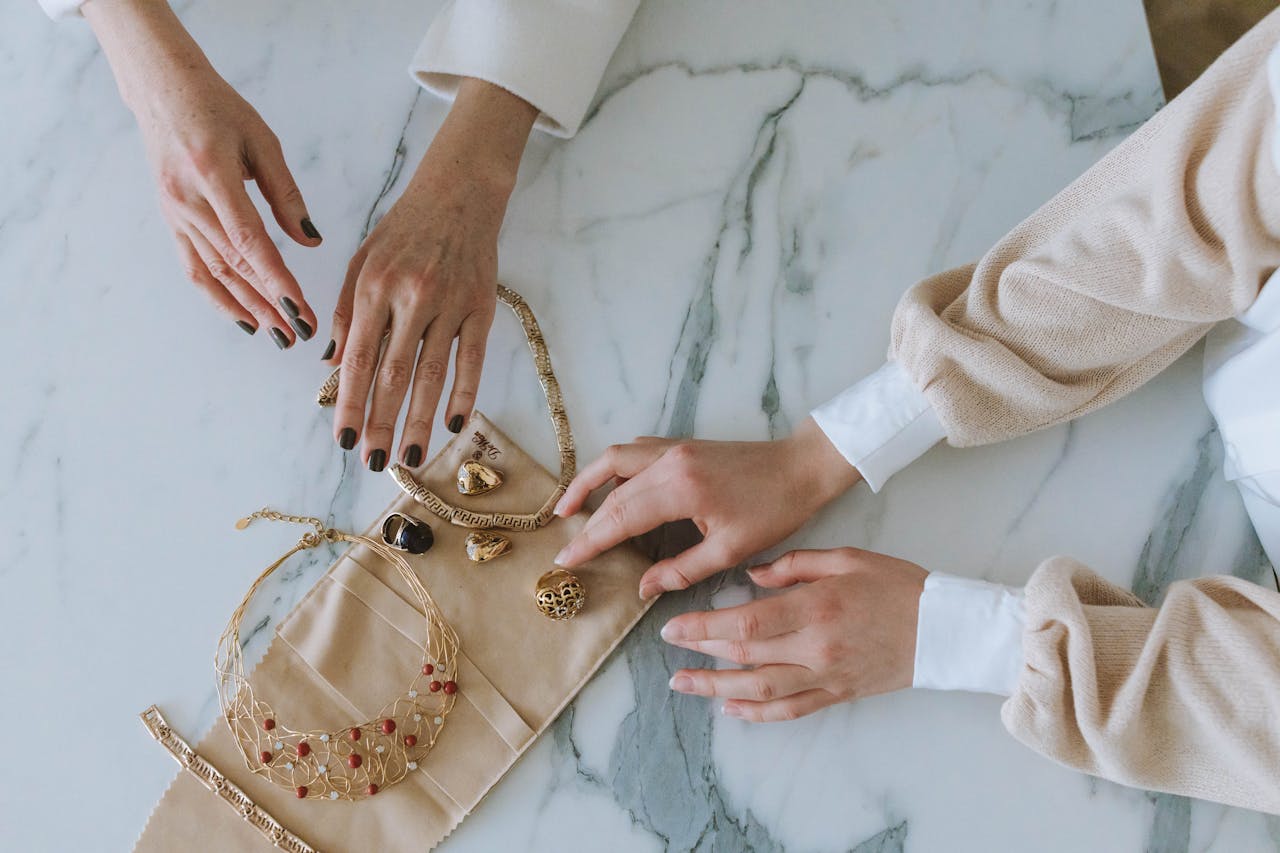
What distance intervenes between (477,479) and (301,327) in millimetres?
203

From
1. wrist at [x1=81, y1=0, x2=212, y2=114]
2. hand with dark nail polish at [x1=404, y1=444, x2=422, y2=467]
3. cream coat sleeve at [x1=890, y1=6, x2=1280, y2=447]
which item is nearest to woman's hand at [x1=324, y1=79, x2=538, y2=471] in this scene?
hand with dark nail polish at [x1=404, y1=444, x2=422, y2=467]

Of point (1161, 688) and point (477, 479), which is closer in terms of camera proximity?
point (1161, 688)

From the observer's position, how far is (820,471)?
0.78 m

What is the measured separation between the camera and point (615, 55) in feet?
3.13

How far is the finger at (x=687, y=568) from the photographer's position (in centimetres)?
76

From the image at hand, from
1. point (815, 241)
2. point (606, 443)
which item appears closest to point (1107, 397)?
point (815, 241)

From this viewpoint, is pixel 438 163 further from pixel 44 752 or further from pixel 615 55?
pixel 44 752

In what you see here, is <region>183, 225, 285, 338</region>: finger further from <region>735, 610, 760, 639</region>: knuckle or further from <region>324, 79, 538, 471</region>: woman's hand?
<region>735, 610, 760, 639</region>: knuckle

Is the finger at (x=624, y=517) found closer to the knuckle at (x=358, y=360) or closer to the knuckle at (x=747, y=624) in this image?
the knuckle at (x=747, y=624)

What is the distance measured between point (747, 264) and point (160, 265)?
55 cm

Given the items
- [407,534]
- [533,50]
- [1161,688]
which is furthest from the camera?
[533,50]

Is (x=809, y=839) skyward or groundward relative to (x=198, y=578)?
groundward

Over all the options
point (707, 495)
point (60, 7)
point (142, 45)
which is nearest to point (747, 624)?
point (707, 495)

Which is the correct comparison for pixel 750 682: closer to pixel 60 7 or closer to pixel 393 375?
pixel 393 375
